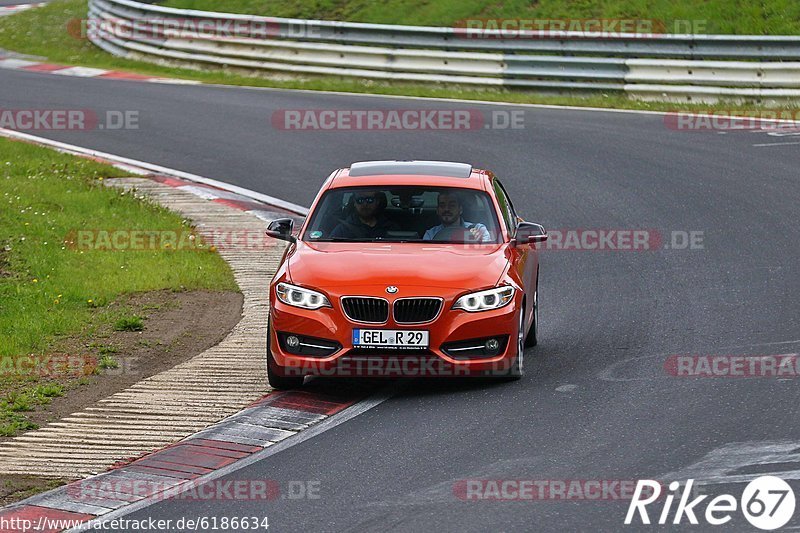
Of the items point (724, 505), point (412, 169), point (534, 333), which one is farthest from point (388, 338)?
point (724, 505)

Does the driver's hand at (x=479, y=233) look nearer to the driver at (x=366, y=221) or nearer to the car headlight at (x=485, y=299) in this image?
the driver at (x=366, y=221)

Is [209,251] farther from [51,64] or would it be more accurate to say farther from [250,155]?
[51,64]

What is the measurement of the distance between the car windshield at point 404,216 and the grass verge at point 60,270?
215 centimetres

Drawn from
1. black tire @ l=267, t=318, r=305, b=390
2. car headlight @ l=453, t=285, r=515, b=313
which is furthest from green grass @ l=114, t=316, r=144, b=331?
car headlight @ l=453, t=285, r=515, b=313

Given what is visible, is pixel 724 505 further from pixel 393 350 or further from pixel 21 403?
pixel 21 403

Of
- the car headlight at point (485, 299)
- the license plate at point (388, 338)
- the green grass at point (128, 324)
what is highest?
the car headlight at point (485, 299)

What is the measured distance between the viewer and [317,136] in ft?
71.2

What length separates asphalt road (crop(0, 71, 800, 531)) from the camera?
309 inches

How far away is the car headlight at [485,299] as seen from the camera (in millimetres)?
9789

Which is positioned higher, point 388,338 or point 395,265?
point 395,265

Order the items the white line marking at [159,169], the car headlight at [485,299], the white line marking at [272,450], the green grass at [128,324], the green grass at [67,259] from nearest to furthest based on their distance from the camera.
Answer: the white line marking at [272,450], the car headlight at [485,299], the green grass at [128,324], the green grass at [67,259], the white line marking at [159,169]

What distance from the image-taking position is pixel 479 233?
35.7 feet

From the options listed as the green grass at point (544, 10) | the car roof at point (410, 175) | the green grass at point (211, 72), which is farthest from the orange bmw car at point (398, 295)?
the green grass at point (544, 10)

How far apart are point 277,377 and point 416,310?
1.15 m
